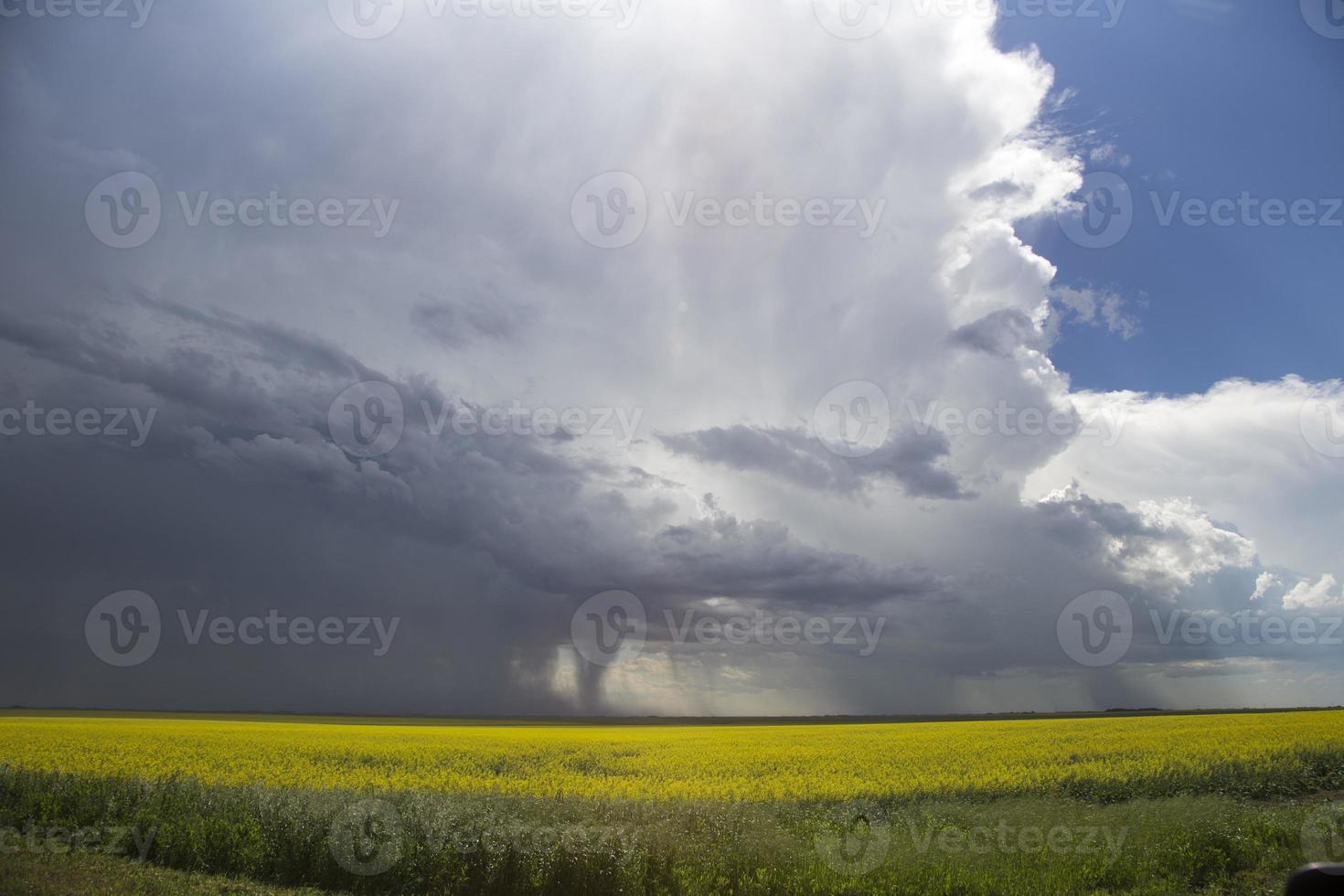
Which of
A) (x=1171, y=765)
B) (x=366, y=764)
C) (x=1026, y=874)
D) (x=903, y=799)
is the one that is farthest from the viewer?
(x=366, y=764)

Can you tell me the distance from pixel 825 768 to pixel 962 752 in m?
5.90

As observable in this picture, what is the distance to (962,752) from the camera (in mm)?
24812

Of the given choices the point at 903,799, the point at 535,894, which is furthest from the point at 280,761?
the point at 903,799

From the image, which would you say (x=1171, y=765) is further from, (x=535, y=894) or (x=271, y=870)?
(x=271, y=870)
